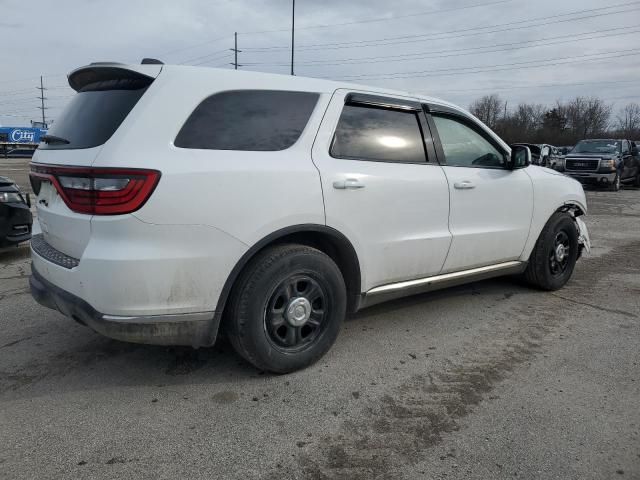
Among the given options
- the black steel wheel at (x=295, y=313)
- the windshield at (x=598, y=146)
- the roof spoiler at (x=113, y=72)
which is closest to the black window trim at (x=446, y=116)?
the black steel wheel at (x=295, y=313)

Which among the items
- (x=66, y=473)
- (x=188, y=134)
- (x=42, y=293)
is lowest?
(x=66, y=473)

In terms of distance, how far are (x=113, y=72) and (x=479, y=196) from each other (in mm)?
2800

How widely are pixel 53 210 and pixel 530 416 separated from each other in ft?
9.43

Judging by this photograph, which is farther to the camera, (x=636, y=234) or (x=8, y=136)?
(x=8, y=136)

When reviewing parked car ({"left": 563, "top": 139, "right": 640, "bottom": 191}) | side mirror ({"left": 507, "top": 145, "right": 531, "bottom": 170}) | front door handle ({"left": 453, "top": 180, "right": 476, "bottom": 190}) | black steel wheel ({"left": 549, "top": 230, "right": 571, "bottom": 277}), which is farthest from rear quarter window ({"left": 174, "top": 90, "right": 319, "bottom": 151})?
parked car ({"left": 563, "top": 139, "right": 640, "bottom": 191})

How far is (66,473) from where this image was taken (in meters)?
2.16

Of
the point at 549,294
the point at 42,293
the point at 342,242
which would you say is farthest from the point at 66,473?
the point at 549,294

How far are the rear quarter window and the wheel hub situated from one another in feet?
3.05

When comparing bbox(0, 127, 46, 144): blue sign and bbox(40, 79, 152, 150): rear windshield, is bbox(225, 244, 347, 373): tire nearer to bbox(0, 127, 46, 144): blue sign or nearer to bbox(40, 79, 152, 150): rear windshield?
bbox(40, 79, 152, 150): rear windshield

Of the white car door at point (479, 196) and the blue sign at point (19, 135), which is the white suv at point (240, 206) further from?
the blue sign at point (19, 135)

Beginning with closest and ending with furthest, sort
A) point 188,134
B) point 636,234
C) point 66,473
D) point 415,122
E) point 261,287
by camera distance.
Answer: point 66,473
point 188,134
point 261,287
point 415,122
point 636,234

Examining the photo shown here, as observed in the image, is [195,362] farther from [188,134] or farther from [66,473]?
[188,134]

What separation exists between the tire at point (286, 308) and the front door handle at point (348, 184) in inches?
16.8

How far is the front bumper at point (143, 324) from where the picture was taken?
252 cm
